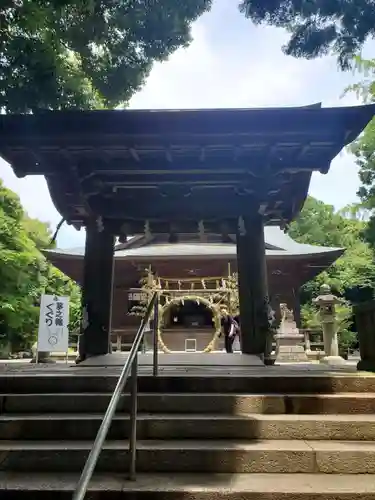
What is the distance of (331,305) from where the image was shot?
508 inches

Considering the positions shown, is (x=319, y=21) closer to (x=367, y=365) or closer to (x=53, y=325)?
(x=367, y=365)

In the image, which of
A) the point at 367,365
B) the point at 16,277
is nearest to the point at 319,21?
the point at 367,365

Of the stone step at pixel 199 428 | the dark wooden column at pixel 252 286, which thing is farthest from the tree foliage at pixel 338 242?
the stone step at pixel 199 428

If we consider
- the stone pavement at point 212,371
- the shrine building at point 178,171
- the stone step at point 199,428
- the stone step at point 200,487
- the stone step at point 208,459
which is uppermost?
the shrine building at point 178,171

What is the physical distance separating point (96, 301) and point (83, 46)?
4632 millimetres

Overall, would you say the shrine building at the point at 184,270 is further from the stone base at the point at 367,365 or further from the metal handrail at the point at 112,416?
the metal handrail at the point at 112,416

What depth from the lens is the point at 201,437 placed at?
10.2ft

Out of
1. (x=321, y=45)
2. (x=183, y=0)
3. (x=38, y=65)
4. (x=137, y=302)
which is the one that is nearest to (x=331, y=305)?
(x=137, y=302)

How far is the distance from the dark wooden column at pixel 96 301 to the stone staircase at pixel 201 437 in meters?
2.34

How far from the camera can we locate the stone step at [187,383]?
12.1ft

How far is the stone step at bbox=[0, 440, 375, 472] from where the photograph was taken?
107 inches

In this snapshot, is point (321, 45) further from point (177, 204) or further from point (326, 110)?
point (177, 204)

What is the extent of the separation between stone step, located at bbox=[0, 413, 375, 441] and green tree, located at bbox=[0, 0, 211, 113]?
14.7 feet

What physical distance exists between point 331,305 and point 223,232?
25.2 feet
